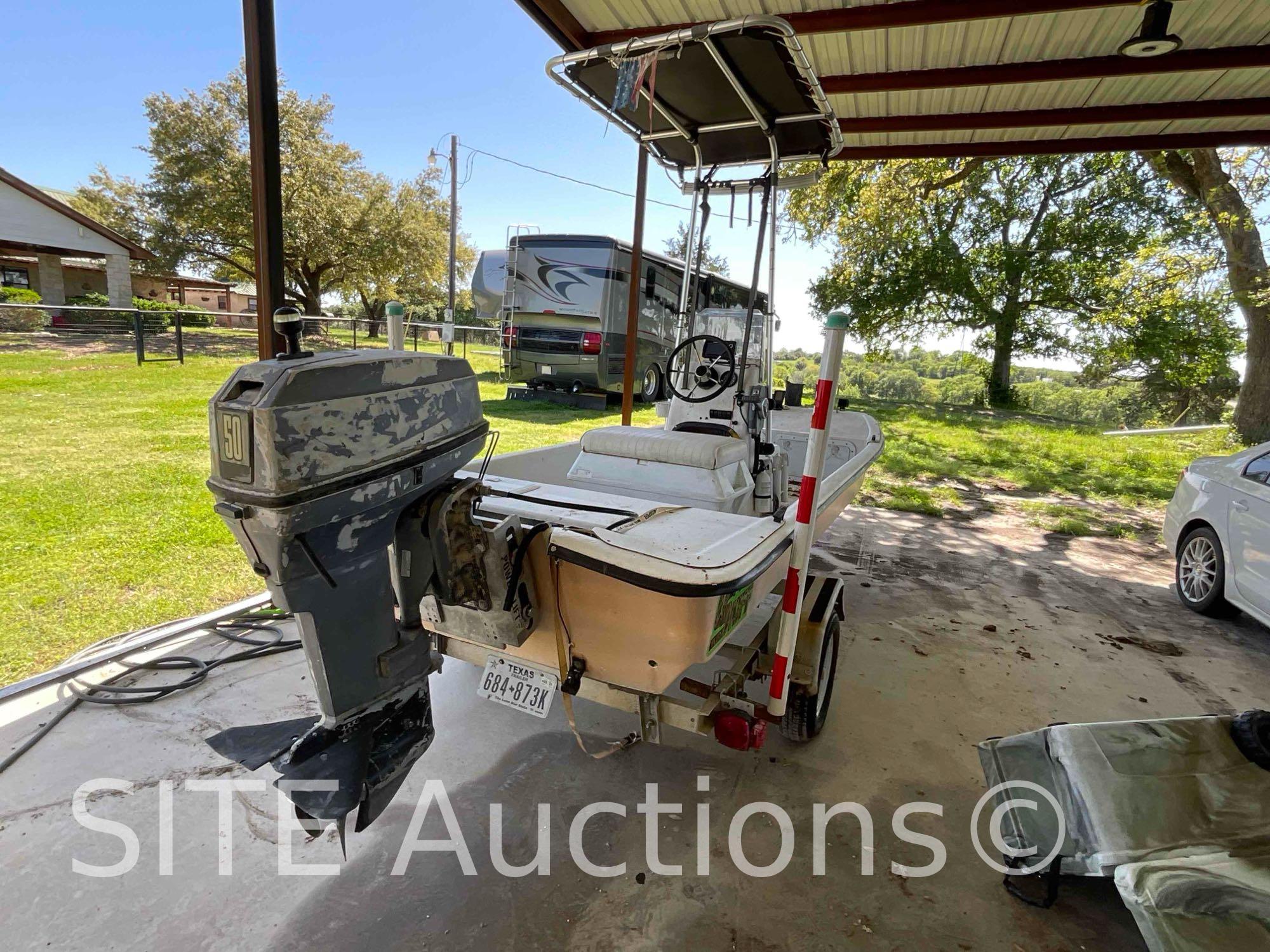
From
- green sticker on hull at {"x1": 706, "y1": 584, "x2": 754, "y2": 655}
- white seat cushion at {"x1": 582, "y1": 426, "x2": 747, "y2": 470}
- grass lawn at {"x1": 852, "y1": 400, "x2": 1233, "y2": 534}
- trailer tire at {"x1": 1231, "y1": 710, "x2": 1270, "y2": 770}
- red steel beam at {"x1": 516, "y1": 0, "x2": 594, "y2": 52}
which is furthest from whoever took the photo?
grass lawn at {"x1": 852, "y1": 400, "x2": 1233, "y2": 534}

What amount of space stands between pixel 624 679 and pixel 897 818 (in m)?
1.23

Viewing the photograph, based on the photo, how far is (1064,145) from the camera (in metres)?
6.11

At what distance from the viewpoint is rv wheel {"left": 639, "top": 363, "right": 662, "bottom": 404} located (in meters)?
13.5

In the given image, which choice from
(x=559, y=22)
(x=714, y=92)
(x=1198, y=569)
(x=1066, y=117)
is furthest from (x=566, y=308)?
(x=1198, y=569)

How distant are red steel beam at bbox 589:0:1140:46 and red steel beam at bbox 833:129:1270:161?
1.50 meters

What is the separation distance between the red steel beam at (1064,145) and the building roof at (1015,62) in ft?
0.05

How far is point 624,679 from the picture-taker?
1950mm

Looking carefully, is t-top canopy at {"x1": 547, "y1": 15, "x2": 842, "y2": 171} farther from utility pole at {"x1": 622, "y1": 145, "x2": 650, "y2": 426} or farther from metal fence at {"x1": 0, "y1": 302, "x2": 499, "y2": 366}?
metal fence at {"x1": 0, "y1": 302, "x2": 499, "y2": 366}

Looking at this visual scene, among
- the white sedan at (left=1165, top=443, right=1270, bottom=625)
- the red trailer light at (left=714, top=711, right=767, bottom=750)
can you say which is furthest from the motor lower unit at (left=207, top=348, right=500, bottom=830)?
the white sedan at (left=1165, top=443, right=1270, bottom=625)

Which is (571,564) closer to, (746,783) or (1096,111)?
(746,783)

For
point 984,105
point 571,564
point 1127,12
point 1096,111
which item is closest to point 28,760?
point 571,564

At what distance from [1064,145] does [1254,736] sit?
6118mm

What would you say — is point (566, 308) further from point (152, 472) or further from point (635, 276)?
point (152, 472)

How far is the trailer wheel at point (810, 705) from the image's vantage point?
2564 mm
